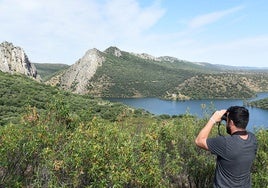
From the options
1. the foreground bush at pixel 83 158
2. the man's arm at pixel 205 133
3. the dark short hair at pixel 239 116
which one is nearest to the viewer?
the dark short hair at pixel 239 116

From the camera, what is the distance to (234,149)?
7316 millimetres

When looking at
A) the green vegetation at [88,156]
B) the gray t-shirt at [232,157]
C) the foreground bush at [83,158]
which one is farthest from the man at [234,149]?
the green vegetation at [88,156]

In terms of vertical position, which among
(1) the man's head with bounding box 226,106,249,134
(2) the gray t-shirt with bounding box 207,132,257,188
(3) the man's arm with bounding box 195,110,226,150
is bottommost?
(2) the gray t-shirt with bounding box 207,132,257,188

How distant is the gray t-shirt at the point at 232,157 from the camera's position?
7.33m

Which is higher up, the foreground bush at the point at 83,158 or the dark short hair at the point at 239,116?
the dark short hair at the point at 239,116

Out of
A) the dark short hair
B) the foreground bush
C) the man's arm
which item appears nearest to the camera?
the dark short hair

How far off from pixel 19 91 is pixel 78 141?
117m

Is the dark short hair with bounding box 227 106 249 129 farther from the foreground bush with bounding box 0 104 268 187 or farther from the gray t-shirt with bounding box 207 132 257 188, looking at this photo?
→ the foreground bush with bounding box 0 104 268 187

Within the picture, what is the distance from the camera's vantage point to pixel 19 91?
4943 inches

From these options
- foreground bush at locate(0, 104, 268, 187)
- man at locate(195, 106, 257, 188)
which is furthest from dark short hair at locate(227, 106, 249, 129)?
foreground bush at locate(0, 104, 268, 187)

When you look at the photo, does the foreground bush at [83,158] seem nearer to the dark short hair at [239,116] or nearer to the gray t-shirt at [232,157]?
the gray t-shirt at [232,157]

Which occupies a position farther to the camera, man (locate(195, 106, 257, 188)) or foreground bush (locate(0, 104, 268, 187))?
foreground bush (locate(0, 104, 268, 187))

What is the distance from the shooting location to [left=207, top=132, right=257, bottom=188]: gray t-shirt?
7328 mm

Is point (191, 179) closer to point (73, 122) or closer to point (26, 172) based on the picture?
point (73, 122)
